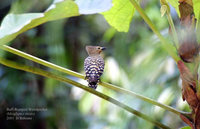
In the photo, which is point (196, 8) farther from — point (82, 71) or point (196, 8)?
point (82, 71)

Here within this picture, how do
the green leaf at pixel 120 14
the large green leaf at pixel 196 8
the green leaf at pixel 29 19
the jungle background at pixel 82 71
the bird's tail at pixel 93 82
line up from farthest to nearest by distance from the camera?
the jungle background at pixel 82 71, the bird's tail at pixel 93 82, the green leaf at pixel 120 14, the large green leaf at pixel 196 8, the green leaf at pixel 29 19

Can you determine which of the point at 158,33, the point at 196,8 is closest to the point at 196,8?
the point at 196,8

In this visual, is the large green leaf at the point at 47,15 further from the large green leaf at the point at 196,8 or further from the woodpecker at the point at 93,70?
the woodpecker at the point at 93,70

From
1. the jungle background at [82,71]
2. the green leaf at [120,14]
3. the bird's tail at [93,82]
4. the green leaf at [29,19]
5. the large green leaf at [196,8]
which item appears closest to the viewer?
the green leaf at [29,19]

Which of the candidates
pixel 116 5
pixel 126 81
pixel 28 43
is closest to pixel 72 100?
pixel 28 43

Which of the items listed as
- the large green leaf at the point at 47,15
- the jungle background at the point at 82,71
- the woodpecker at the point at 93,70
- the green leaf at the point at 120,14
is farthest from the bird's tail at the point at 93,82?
the large green leaf at the point at 47,15

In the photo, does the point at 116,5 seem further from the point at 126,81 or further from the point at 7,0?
the point at 126,81

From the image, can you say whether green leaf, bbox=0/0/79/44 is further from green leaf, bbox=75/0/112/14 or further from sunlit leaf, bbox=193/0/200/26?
sunlit leaf, bbox=193/0/200/26
